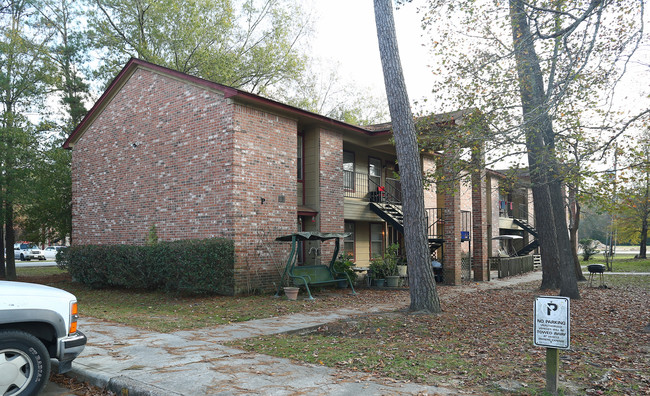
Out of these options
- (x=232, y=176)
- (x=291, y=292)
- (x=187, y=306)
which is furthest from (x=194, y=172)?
(x=291, y=292)

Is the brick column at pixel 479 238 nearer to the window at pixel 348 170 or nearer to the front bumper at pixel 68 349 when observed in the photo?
the window at pixel 348 170

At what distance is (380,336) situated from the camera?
8055 millimetres

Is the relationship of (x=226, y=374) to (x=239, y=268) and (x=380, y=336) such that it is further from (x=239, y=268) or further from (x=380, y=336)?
(x=239, y=268)

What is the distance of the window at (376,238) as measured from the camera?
20.7m

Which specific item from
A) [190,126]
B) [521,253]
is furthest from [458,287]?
[521,253]

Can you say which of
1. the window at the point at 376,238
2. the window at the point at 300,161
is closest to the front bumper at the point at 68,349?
the window at the point at 300,161

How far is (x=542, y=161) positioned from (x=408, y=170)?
3.08 m

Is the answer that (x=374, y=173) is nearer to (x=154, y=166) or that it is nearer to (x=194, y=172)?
(x=194, y=172)

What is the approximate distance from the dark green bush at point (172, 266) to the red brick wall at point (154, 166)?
3.02 ft

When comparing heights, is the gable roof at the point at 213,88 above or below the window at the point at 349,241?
above

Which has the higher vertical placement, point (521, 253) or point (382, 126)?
point (382, 126)

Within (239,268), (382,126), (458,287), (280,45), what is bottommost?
(458,287)

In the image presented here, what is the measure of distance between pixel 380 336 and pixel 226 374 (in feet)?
10.6

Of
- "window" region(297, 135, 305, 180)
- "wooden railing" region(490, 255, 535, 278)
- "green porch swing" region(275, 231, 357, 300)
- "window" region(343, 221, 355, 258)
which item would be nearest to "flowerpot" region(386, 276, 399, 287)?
"green porch swing" region(275, 231, 357, 300)
